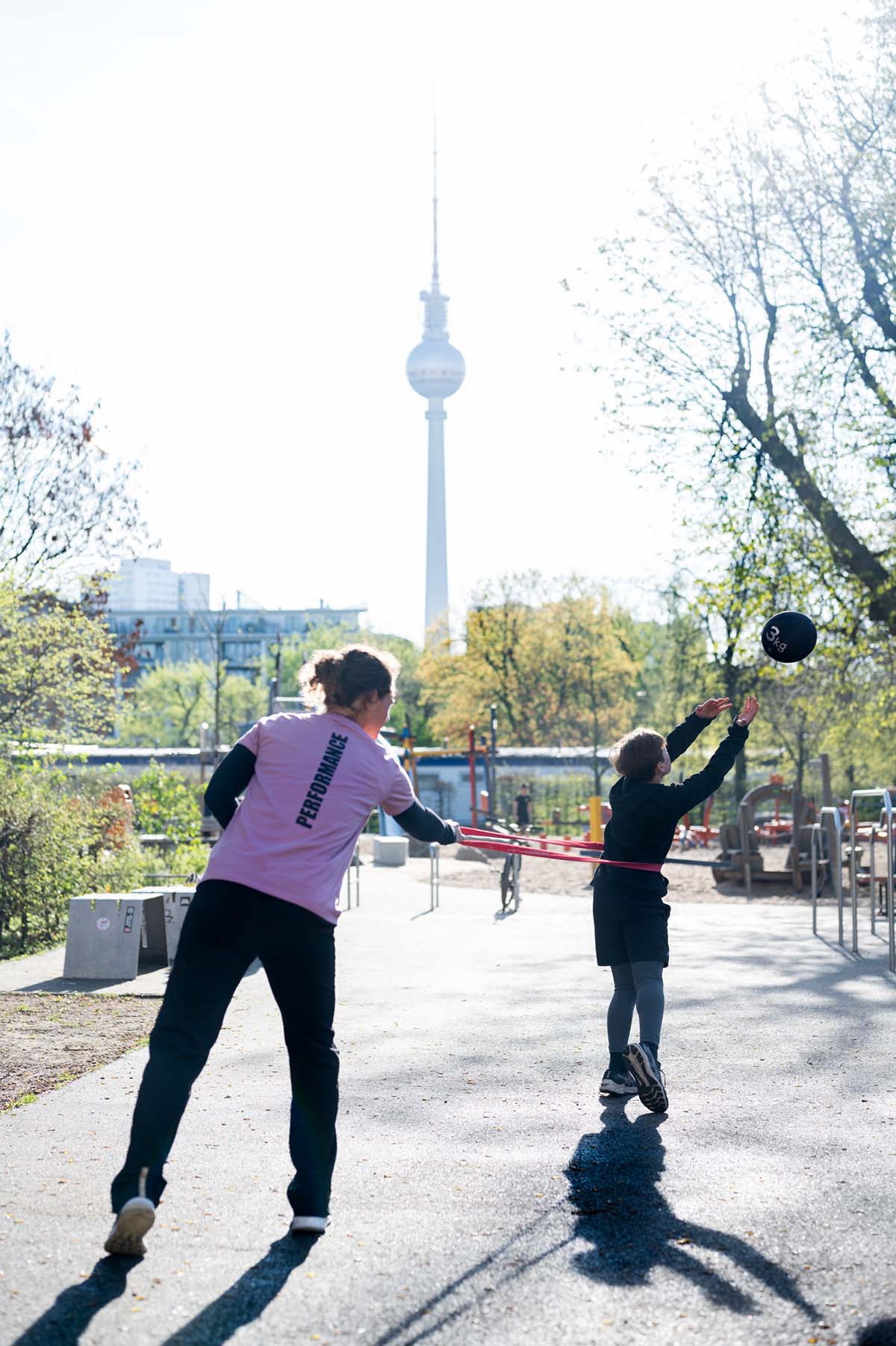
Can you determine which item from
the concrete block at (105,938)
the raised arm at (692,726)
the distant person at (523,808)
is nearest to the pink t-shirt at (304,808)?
the raised arm at (692,726)

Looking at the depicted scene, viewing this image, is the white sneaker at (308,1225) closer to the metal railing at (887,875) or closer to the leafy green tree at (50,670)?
the metal railing at (887,875)

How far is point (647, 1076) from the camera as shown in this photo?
20.2ft

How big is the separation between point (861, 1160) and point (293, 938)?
7.76 feet

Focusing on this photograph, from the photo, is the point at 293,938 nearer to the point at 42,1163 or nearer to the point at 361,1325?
the point at 361,1325

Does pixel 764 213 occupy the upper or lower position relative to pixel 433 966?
upper

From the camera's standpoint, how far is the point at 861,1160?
5453 millimetres

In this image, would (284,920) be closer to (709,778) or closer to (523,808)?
(709,778)

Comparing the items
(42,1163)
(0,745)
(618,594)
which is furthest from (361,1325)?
(618,594)

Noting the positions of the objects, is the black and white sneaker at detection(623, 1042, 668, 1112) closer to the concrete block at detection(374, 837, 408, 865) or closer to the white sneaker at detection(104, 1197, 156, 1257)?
the white sneaker at detection(104, 1197, 156, 1257)

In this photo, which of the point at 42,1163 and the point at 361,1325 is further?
the point at 42,1163

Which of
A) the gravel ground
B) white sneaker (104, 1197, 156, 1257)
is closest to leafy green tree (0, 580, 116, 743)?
the gravel ground

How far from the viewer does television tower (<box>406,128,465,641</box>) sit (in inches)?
6038

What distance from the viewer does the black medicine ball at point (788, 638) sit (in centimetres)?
748

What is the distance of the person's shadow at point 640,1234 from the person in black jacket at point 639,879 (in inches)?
35.6
